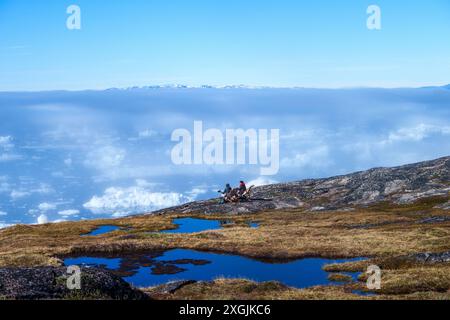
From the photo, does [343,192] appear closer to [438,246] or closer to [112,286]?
[438,246]

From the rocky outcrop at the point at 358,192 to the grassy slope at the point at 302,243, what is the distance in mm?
9731

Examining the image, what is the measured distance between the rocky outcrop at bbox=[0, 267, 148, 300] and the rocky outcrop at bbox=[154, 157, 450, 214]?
236 feet

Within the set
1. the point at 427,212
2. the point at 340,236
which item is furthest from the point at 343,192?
the point at 340,236

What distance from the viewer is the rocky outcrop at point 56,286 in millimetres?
28047

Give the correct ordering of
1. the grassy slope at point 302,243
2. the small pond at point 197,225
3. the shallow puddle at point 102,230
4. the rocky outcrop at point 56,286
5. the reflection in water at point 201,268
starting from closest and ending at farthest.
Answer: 1. the rocky outcrop at point 56,286
2. the grassy slope at point 302,243
3. the reflection in water at point 201,268
4. the small pond at point 197,225
5. the shallow puddle at point 102,230

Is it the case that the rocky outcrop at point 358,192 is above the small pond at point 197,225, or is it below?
above

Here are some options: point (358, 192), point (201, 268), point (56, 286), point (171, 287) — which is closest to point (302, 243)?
point (201, 268)

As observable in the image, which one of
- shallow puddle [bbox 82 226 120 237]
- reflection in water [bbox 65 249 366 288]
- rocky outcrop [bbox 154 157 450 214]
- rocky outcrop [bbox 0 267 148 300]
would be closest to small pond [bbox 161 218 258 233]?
shallow puddle [bbox 82 226 120 237]

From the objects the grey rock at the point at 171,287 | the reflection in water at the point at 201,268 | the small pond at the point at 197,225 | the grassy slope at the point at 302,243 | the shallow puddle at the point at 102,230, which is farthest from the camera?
the shallow puddle at the point at 102,230

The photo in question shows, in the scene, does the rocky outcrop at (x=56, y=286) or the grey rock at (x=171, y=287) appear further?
the grey rock at (x=171, y=287)

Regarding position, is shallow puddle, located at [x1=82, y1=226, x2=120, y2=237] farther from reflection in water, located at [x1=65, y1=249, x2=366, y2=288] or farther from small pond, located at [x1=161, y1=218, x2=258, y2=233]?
reflection in water, located at [x1=65, y1=249, x2=366, y2=288]

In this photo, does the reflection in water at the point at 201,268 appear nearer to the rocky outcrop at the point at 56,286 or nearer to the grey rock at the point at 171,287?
the grey rock at the point at 171,287

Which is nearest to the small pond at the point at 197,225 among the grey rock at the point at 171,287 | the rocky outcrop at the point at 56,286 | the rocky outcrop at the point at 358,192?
the rocky outcrop at the point at 358,192

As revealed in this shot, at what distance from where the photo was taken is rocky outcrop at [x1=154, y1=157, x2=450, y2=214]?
10094 cm
